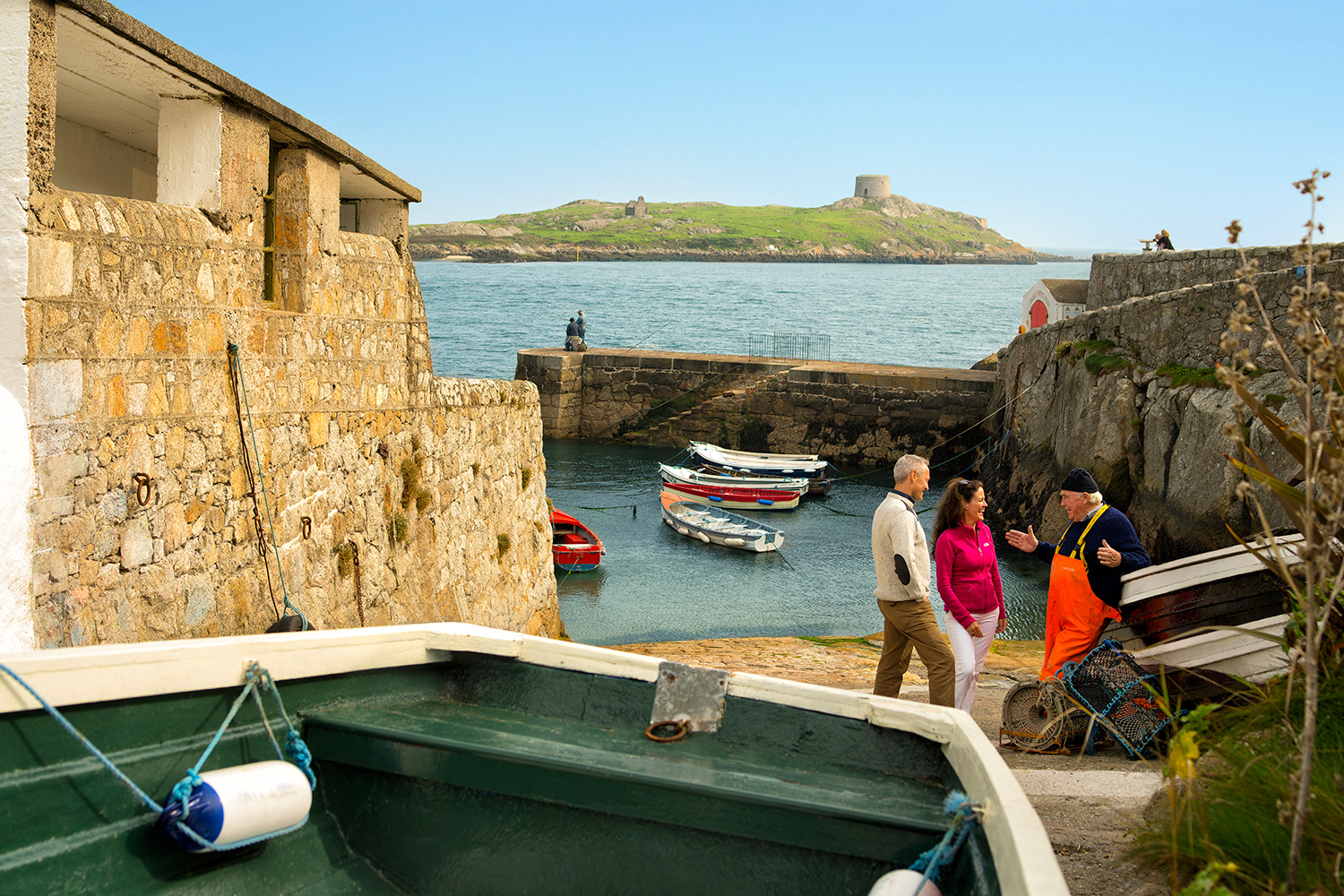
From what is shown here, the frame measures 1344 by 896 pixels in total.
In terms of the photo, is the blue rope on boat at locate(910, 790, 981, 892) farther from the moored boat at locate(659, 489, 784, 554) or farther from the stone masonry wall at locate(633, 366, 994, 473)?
the stone masonry wall at locate(633, 366, 994, 473)

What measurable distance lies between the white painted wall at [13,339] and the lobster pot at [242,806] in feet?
4.77

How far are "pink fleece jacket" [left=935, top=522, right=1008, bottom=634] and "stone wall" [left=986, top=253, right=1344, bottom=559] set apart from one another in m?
5.03

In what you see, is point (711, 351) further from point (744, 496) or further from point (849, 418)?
point (744, 496)

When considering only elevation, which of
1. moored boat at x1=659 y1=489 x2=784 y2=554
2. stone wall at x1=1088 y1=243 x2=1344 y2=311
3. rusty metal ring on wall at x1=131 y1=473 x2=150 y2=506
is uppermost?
stone wall at x1=1088 y1=243 x2=1344 y2=311

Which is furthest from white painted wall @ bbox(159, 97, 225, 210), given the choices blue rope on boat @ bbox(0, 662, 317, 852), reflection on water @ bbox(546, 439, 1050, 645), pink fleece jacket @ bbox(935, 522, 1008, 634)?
reflection on water @ bbox(546, 439, 1050, 645)

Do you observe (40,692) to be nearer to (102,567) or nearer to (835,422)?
(102,567)

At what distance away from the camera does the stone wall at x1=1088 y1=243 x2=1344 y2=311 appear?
48.4 ft

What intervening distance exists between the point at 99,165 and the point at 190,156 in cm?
198

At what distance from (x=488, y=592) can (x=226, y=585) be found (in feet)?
12.2

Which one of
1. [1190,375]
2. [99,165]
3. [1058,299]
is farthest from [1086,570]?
[1058,299]


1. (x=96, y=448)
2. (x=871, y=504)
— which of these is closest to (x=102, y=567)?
(x=96, y=448)

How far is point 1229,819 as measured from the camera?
8.45 feet

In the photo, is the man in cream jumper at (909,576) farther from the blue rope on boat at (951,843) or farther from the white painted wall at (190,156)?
the white painted wall at (190,156)

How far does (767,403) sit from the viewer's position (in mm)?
28344
